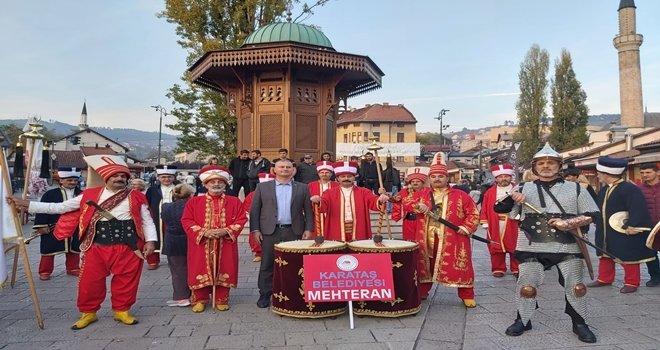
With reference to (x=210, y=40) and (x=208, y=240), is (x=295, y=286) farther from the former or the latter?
(x=210, y=40)

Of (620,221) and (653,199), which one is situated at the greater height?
(653,199)

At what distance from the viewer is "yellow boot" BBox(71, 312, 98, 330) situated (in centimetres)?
479

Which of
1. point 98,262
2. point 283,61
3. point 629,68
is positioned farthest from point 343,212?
point 629,68

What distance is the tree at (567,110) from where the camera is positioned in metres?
42.8

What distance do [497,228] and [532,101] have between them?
4161 cm

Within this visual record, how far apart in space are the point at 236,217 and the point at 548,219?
3544 mm

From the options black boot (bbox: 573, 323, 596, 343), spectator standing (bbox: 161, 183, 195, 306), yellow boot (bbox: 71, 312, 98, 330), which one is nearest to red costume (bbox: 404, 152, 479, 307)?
black boot (bbox: 573, 323, 596, 343)

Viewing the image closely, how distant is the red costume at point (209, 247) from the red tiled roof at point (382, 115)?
182 ft

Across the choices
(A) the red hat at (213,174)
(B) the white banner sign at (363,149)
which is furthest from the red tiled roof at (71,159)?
(A) the red hat at (213,174)

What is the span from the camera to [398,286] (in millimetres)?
5168

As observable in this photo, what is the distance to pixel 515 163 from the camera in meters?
16.7

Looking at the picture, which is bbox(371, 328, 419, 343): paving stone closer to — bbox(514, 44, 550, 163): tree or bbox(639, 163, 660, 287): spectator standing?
bbox(639, 163, 660, 287): spectator standing

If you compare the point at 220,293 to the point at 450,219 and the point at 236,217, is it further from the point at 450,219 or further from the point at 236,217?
the point at 450,219

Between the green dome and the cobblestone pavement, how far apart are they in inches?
355
